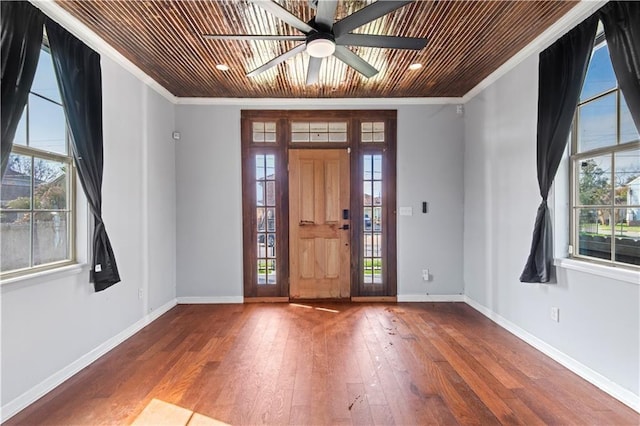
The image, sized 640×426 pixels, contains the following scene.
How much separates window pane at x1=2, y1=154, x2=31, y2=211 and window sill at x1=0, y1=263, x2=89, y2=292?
487 millimetres

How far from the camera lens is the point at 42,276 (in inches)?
88.4

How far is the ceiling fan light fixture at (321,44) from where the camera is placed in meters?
2.22

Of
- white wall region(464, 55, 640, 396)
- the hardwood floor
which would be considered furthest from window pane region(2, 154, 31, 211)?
white wall region(464, 55, 640, 396)

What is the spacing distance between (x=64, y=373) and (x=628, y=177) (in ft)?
14.5

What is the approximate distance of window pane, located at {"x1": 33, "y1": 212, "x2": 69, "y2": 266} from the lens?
93.0 inches

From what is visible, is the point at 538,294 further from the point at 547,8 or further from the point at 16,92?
the point at 16,92

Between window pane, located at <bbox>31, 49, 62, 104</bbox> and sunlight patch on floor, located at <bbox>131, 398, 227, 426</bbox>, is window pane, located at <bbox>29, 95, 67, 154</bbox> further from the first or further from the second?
sunlight patch on floor, located at <bbox>131, 398, 227, 426</bbox>

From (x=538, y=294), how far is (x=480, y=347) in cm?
73


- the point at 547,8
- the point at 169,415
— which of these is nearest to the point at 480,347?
the point at 169,415

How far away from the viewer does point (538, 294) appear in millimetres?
2910

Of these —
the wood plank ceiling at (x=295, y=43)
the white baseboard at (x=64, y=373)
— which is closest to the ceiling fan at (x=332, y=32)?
the wood plank ceiling at (x=295, y=43)

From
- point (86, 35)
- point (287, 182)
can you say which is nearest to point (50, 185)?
point (86, 35)

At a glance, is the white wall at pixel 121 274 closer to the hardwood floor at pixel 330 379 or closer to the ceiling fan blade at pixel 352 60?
the hardwood floor at pixel 330 379

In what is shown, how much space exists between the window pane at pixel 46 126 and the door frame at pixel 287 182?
6.95 feet
